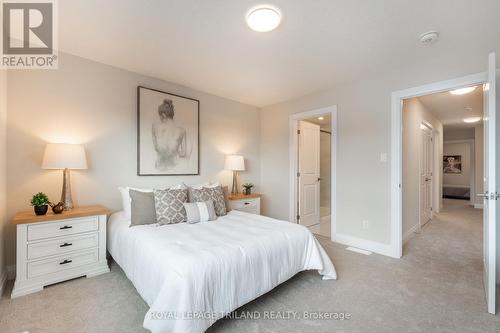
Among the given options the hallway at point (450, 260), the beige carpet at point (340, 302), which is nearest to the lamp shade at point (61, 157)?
the beige carpet at point (340, 302)

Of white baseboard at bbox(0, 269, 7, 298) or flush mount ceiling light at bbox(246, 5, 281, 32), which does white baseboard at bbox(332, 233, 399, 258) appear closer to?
flush mount ceiling light at bbox(246, 5, 281, 32)

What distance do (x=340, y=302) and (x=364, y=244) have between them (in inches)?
59.1

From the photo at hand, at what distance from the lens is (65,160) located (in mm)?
2193

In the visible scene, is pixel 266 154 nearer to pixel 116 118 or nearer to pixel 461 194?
pixel 116 118

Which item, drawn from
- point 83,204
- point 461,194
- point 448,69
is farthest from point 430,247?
point 461,194

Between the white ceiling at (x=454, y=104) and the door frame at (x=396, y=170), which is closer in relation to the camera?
the door frame at (x=396, y=170)

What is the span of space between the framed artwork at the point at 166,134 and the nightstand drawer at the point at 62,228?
2.86ft

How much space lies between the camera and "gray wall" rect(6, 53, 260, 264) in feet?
7.35

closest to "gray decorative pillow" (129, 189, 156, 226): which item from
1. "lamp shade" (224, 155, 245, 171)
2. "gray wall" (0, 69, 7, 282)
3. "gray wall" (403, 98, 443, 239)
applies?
"gray wall" (0, 69, 7, 282)

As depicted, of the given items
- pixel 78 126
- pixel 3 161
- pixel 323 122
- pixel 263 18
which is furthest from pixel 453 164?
pixel 3 161

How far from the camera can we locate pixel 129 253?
1943 millimetres

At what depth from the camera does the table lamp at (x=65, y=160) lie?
216 centimetres

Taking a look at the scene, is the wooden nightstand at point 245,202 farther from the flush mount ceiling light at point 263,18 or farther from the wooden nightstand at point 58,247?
the flush mount ceiling light at point 263,18

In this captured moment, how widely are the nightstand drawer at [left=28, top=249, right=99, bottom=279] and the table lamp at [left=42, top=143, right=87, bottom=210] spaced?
507 mm
